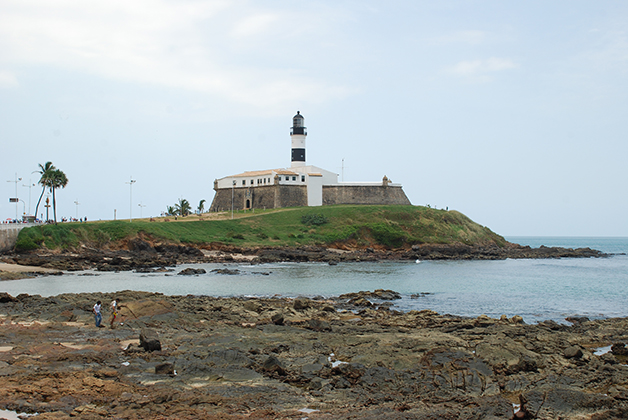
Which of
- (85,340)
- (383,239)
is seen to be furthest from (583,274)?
(85,340)

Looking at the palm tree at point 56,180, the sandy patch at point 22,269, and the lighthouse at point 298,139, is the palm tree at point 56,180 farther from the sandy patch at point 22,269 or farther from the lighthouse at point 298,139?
the lighthouse at point 298,139

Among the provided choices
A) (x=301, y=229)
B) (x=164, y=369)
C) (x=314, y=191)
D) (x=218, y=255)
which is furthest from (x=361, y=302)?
(x=314, y=191)

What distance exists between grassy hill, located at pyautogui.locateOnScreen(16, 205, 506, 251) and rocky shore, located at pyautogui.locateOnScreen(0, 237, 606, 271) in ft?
4.28

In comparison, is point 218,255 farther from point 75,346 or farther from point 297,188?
point 75,346

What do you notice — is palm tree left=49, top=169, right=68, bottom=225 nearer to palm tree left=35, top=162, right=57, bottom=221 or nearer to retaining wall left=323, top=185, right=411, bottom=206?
palm tree left=35, top=162, right=57, bottom=221

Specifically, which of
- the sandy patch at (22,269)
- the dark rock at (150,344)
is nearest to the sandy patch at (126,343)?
the dark rock at (150,344)

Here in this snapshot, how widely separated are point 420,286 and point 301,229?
38061 mm

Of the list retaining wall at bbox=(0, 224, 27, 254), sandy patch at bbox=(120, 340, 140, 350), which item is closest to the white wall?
retaining wall at bbox=(0, 224, 27, 254)

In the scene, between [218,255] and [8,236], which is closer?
[8,236]

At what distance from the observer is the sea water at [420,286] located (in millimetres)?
29219

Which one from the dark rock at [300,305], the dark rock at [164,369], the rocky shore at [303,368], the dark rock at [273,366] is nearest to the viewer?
the rocky shore at [303,368]

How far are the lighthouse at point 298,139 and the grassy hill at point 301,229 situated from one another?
419 inches

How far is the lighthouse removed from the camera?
8738cm

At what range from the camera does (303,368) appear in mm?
13961
